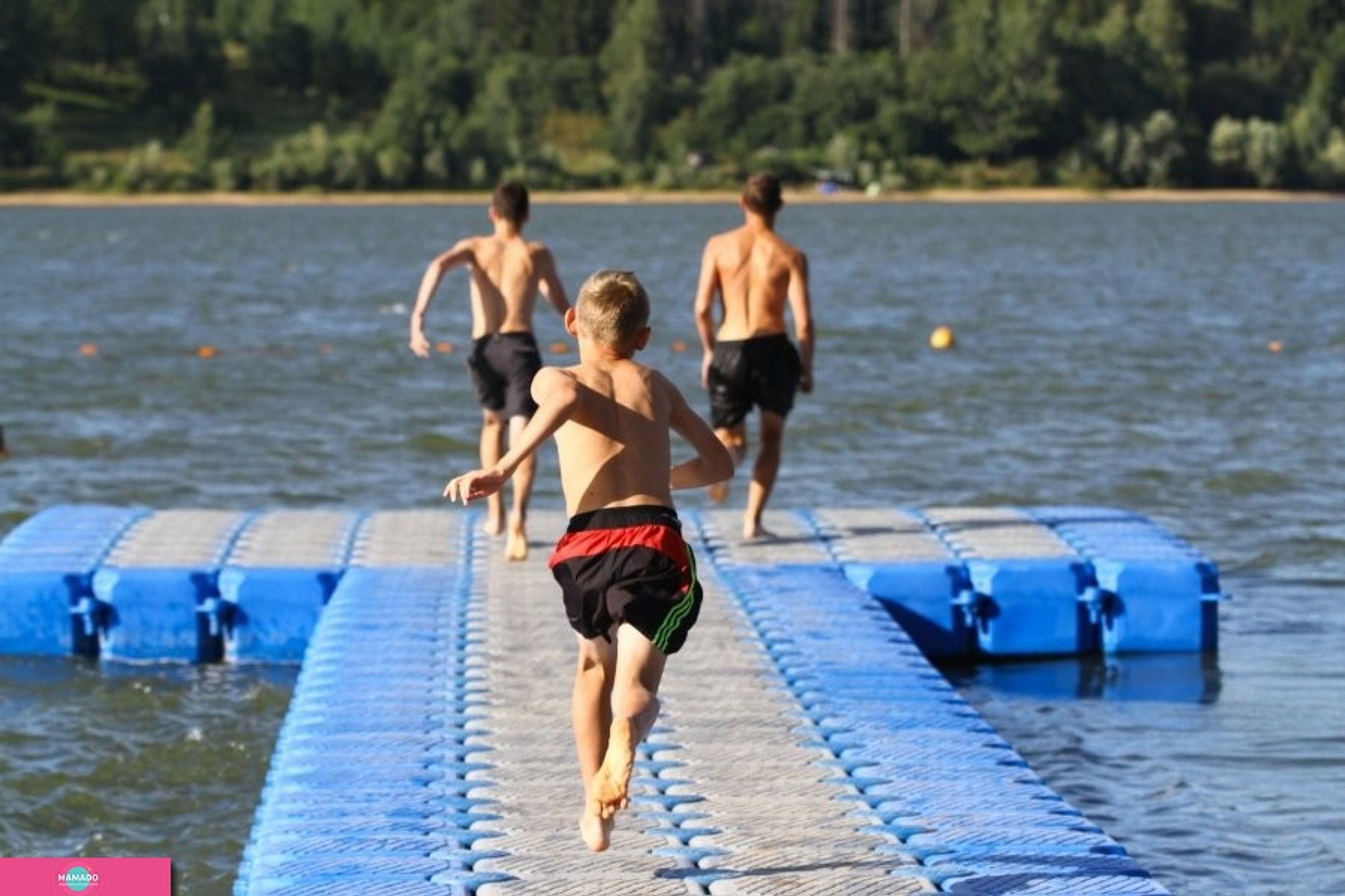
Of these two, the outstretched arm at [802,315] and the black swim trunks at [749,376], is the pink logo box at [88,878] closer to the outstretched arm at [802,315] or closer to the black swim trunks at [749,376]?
the black swim trunks at [749,376]

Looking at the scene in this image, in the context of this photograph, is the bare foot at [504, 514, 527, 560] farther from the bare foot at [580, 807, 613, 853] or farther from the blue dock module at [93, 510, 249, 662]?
the bare foot at [580, 807, 613, 853]

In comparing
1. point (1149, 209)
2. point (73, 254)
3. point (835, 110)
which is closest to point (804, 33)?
point (835, 110)

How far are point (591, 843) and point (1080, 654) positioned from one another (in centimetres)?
504

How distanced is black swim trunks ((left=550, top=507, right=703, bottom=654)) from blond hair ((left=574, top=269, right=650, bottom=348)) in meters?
0.47

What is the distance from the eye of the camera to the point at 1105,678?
10.5m

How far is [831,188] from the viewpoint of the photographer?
104 metres

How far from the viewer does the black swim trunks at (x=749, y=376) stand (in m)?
10.9

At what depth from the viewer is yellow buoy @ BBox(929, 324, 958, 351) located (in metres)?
28.4

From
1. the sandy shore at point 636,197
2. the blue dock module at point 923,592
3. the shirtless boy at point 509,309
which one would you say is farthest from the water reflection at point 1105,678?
the sandy shore at point 636,197

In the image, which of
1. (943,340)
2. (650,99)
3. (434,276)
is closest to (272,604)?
Result: (434,276)

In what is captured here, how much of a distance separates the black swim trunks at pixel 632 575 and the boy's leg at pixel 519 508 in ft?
14.8

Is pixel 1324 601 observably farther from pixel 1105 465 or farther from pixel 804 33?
pixel 804 33

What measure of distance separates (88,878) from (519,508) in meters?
4.47

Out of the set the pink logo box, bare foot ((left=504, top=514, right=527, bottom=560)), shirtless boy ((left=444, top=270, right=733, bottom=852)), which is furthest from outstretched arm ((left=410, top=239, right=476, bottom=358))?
shirtless boy ((left=444, top=270, right=733, bottom=852))
